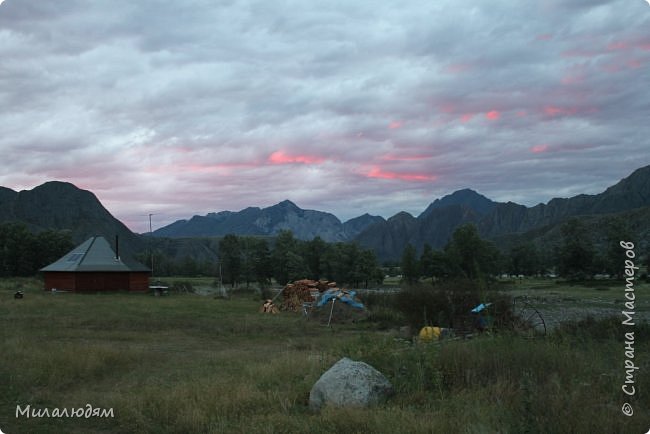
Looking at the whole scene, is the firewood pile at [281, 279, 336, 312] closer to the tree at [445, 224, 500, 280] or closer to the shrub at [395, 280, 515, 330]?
the shrub at [395, 280, 515, 330]

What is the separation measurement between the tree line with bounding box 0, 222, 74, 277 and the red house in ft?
102

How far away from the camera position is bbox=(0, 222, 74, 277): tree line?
74.8 metres

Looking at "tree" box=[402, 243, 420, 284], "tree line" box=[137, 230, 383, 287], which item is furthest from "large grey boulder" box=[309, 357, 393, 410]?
"tree" box=[402, 243, 420, 284]

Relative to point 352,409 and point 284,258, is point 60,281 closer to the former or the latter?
point 284,258

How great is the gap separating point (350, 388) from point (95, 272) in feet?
138

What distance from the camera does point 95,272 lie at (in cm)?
4528

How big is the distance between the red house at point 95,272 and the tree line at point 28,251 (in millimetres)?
31003

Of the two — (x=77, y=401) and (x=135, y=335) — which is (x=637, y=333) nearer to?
(x=77, y=401)

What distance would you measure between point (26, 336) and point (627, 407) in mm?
15607

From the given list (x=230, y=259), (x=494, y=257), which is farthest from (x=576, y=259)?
(x=230, y=259)

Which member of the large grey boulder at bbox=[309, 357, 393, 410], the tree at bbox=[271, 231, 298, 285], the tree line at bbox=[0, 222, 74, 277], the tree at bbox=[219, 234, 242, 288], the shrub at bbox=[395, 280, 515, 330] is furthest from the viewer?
the tree at bbox=[219, 234, 242, 288]

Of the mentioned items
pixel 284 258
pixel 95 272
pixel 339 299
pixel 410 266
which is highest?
pixel 284 258

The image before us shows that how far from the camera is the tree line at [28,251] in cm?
7475

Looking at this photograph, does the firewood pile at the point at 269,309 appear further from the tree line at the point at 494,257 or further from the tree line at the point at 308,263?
the tree line at the point at 308,263
